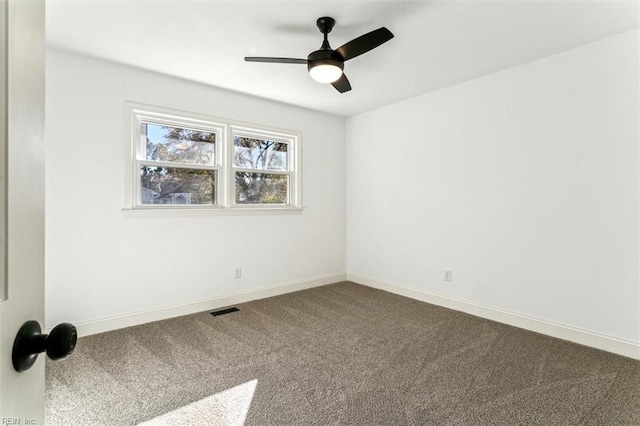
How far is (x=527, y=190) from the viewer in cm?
309

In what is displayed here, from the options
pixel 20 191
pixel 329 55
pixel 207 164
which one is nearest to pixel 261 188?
pixel 207 164

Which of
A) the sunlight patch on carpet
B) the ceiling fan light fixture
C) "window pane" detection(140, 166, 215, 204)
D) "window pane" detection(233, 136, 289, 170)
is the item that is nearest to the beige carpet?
the sunlight patch on carpet

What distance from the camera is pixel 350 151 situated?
16.2 ft

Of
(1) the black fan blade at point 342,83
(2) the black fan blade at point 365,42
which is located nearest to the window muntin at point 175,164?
(1) the black fan blade at point 342,83

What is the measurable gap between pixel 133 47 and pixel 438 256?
374 centimetres

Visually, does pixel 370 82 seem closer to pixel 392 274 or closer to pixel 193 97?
pixel 193 97

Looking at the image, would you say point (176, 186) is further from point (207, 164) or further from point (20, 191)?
point (20, 191)

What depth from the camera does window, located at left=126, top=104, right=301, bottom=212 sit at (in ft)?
10.8

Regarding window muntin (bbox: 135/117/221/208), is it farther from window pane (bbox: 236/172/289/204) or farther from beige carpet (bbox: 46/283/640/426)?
beige carpet (bbox: 46/283/640/426)

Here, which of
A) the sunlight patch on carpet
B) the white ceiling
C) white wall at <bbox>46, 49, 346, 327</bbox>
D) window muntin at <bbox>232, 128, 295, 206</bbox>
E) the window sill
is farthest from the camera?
window muntin at <bbox>232, 128, 295, 206</bbox>

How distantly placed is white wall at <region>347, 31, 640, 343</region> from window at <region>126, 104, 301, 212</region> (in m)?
1.44

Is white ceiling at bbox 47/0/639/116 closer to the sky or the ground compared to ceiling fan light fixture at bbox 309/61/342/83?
closer to the sky

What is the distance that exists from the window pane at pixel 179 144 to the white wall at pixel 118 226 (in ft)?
0.83

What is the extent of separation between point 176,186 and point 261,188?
108cm
